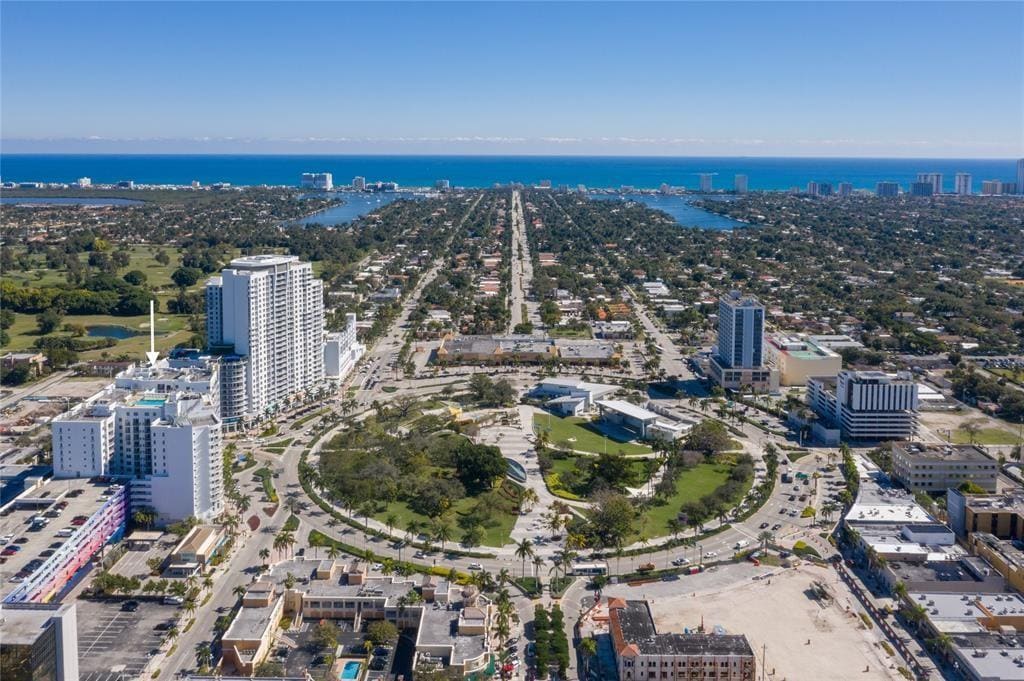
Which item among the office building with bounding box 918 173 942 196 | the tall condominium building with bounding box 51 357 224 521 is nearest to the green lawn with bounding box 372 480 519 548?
the tall condominium building with bounding box 51 357 224 521

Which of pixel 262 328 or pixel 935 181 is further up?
pixel 935 181

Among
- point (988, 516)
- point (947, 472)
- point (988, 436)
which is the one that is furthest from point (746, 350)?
point (988, 516)

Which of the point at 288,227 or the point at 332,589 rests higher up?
the point at 288,227

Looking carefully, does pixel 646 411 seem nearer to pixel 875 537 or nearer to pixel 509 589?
pixel 875 537

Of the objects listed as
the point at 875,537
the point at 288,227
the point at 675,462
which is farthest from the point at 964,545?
the point at 288,227

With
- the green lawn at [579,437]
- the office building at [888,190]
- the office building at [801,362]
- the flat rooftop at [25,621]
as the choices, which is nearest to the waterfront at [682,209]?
the office building at [888,190]

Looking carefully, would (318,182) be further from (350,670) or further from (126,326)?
(350,670)
